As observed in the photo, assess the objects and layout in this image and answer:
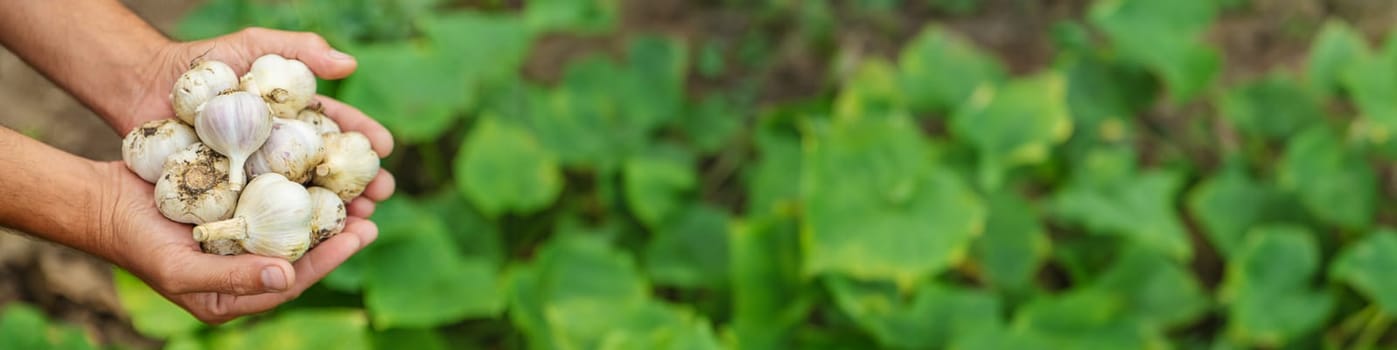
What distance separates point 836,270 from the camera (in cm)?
177

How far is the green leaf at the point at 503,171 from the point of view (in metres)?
1.91

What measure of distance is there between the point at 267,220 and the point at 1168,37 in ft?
5.75

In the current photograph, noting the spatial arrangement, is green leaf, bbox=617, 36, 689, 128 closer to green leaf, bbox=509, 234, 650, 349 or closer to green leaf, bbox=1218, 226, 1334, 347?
green leaf, bbox=509, 234, 650, 349

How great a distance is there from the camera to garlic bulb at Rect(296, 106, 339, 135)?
1.03 meters

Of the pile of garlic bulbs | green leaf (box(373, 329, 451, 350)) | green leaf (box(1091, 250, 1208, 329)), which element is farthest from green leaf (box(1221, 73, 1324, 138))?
the pile of garlic bulbs

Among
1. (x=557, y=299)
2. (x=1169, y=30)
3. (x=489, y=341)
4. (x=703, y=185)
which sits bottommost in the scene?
(x=489, y=341)

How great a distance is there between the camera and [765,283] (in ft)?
5.95

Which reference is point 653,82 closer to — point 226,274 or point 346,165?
point 346,165

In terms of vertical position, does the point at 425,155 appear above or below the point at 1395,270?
below

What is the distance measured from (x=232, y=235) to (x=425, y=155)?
3.93 feet

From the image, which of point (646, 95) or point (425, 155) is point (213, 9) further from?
point (646, 95)

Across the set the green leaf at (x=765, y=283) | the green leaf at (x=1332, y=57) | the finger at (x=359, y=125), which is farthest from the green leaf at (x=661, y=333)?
the green leaf at (x=1332, y=57)

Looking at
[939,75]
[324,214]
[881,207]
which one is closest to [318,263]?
[324,214]

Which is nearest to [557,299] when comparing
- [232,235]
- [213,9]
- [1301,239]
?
[213,9]
